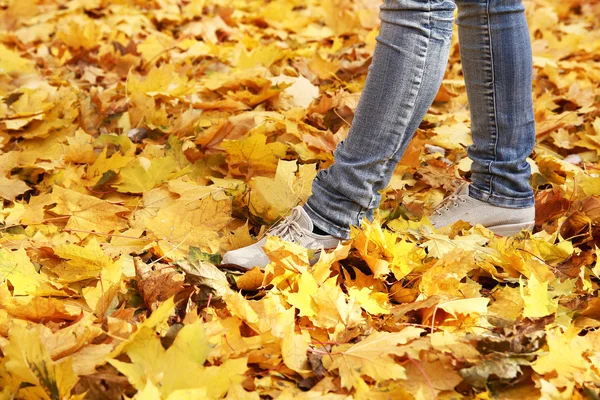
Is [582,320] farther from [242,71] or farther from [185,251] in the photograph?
[242,71]

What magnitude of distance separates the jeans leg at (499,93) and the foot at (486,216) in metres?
0.02

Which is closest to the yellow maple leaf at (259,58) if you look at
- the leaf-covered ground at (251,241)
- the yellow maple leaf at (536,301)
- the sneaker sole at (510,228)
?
the leaf-covered ground at (251,241)

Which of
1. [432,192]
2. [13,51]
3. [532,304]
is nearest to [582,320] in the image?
[532,304]

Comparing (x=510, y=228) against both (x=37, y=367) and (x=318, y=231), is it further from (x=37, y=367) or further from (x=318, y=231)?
(x=37, y=367)

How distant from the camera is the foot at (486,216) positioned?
1719 mm

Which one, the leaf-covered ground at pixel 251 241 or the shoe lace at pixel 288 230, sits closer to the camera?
the leaf-covered ground at pixel 251 241

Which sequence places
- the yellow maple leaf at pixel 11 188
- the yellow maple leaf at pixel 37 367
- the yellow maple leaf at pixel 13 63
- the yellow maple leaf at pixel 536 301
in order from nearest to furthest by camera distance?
the yellow maple leaf at pixel 37 367 → the yellow maple leaf at pixel 536 301 → the yellow maple leaf at pixel 11 188 → the yellow maple leaf at pixel 13 63

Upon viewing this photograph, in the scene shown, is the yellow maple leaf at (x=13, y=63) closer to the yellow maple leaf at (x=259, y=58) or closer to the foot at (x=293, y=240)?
the yellow maple leaf at (x=259, y=58)

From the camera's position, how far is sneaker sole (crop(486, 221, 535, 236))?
1722mm

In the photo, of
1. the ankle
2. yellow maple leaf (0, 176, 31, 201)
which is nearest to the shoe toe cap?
the ankle

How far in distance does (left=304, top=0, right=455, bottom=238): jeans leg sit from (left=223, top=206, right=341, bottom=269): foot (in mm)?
48

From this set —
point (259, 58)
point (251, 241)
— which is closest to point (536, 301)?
point (251, 241)

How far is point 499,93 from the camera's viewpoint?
1.60m

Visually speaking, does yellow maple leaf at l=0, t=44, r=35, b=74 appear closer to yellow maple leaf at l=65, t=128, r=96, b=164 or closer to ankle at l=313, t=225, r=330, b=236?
yellow maple leaf at l=65, t=128, r=96, b=164
